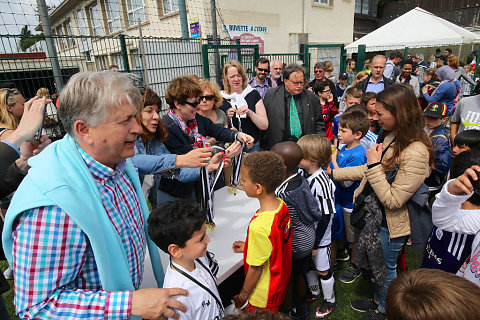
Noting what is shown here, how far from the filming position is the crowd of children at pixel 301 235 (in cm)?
137

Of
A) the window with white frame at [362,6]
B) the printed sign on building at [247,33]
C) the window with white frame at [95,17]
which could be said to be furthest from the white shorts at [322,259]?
the window with white frame at [362,6]

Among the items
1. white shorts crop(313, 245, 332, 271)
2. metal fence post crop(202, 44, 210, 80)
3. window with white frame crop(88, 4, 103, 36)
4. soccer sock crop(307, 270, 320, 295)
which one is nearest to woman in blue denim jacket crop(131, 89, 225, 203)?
white shorts crop(313, 245, 332, 271)

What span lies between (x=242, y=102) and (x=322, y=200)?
203 cm

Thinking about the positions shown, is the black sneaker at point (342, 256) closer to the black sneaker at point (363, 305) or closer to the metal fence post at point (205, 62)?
the black sneaker at point (363, 305)

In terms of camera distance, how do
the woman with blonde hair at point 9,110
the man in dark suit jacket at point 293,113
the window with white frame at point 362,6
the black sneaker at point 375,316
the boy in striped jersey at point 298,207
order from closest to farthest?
1. the boy in striped jersey at point 298,207
2. the black sneaker at point 375,316
3. the woman with blonde hair at point 9,110
4. the man in dark suit jacket at point 293,113
5. the window with white frame at point 362,6

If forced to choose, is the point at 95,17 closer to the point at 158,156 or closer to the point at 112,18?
the point at 112,18

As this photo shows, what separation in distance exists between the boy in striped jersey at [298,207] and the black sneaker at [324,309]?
0.45m

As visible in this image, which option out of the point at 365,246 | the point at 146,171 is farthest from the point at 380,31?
the point at 146,171

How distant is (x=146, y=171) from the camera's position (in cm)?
199

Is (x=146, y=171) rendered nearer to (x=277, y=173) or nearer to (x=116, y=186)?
(x=116, y=186)

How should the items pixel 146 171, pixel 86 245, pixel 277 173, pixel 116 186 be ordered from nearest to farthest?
pixel 86 245 → pixel 116 186 → pixel 277 173 → pixel 146 171

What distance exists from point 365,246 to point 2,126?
372 centimetres

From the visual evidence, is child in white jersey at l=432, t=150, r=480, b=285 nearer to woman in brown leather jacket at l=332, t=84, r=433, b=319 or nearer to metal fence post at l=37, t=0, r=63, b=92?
woman in brown leather jacket at l=332, t=84, r=433, b=319

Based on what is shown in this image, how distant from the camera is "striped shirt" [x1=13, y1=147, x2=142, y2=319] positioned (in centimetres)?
94
